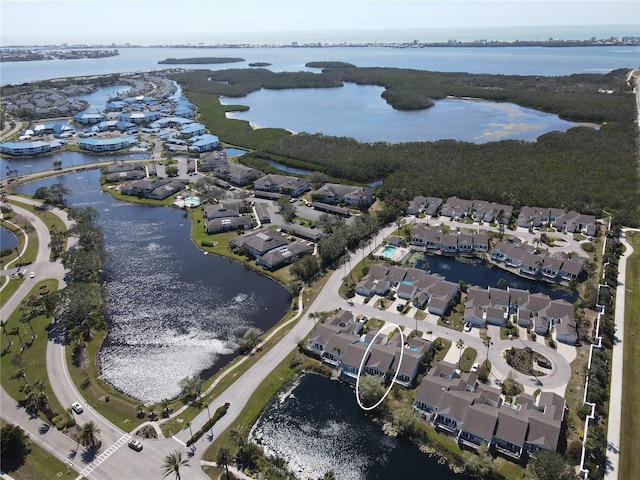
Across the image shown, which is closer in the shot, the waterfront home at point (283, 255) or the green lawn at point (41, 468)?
the green lawn at point (41, 468)

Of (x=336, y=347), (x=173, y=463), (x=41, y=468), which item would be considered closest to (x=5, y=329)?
(x=41, y=468)

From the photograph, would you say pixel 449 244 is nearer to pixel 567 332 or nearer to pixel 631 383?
pixel 567 332

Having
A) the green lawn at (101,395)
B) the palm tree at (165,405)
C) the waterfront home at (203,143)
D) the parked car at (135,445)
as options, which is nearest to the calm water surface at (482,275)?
the palm tree at (165,405)

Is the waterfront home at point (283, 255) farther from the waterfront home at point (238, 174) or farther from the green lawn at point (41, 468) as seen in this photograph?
the waterfront home at point (238, 174)

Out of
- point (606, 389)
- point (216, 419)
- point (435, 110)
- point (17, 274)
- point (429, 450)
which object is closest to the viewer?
point (429, 450)

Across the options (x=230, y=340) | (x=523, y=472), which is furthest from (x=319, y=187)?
(x=523, y=472)

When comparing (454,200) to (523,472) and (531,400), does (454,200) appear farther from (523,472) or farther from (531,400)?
(523,472)
